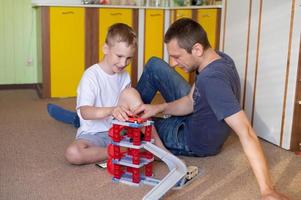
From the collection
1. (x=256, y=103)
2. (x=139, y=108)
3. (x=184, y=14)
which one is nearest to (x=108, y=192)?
(x=139, y=108)

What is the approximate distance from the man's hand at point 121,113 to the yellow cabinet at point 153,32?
75.7 inches

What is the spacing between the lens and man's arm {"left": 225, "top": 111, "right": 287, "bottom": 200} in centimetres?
96

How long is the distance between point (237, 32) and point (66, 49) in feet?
4.37

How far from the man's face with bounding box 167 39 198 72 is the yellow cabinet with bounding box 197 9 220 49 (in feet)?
5.81

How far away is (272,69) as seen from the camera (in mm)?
Result: 1971

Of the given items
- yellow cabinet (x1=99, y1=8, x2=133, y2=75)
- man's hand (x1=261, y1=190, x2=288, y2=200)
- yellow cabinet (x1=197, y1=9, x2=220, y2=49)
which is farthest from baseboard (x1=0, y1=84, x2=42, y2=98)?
man's hand (x1=261, y1=190, x2=288, y2=200)

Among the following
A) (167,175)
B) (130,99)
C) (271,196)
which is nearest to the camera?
(271,196)

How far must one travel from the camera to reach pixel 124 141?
1.40 metres

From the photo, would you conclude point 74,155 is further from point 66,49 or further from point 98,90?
point 66,49

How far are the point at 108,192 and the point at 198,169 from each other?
0.40m

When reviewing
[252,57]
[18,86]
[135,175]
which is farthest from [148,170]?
[18,86]

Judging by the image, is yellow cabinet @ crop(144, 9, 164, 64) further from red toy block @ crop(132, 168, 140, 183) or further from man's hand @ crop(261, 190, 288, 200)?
man's hand @ crop(261, 190, 288, 200)

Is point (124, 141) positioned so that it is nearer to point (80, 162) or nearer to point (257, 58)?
point (80, 162)

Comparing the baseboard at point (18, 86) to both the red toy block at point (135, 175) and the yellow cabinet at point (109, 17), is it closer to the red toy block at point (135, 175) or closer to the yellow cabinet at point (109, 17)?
the yellow cabinet at point (109, 17)
